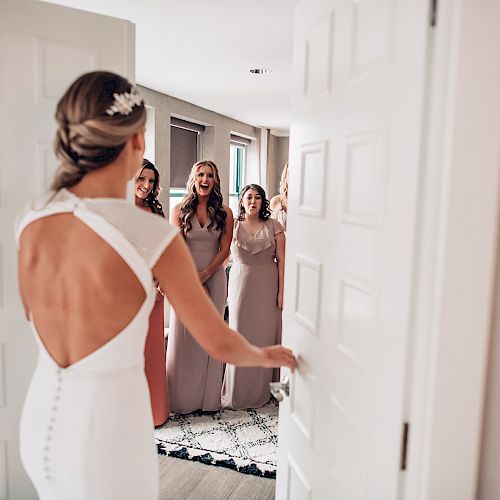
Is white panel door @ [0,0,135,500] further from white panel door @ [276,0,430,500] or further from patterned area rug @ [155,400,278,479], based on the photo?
patterned area rug @ [155,400,278,479]

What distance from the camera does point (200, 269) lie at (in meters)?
3.36

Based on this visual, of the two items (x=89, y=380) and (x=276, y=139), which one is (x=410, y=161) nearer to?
(x=89, y=380)

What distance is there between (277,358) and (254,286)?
2138 millimetres

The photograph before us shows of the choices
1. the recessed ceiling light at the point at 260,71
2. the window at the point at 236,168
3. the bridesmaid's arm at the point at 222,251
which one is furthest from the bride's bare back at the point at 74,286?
the window at the point at 236,168

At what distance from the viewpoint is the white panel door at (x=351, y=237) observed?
97cm

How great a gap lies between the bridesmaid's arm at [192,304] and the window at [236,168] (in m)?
7.32

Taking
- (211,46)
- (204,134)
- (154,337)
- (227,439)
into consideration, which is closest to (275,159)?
(204,134)

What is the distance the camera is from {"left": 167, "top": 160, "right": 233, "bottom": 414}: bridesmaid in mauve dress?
3.37m

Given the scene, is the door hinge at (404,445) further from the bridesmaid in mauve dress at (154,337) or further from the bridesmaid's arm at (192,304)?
the bridesmaid in mauve dress at (154,337)

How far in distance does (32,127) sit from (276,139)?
802 centimetres

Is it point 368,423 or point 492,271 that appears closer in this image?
point 492,271

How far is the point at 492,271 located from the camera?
0.89 m

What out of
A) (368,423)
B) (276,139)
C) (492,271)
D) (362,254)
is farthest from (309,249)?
(276,139)

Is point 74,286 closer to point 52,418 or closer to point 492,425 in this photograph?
point 52,418
